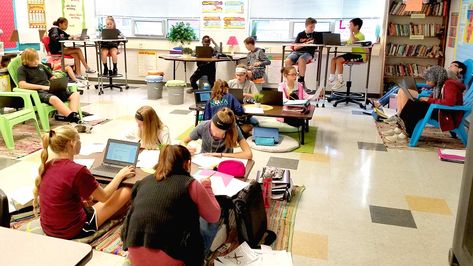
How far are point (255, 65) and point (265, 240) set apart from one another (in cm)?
518

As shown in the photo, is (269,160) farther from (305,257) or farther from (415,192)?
(305,257)

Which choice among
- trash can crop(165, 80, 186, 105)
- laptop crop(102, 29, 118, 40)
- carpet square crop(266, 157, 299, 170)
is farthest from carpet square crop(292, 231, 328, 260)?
laptop crop(102, 29, 118, 40)

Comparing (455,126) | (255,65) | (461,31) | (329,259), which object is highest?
(461,31)

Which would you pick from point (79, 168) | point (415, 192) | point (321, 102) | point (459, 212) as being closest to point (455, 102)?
point (415, 192)

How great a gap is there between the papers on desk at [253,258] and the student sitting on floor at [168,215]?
1.30 feet

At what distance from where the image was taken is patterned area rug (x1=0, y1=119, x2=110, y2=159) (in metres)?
4.85

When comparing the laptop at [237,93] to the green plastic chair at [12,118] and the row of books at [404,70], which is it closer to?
the green plastic chair at [12,118]

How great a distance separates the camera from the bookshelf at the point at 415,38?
26.5 ft

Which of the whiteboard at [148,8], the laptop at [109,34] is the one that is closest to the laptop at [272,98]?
the laptop at [109,34]

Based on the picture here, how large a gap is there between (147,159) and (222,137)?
71 cm

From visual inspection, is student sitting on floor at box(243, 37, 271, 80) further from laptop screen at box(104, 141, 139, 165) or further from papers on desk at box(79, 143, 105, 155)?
laptop screen at box(104, 141, 139, 165)

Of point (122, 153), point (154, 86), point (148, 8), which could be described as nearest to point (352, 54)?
point (154, 86)

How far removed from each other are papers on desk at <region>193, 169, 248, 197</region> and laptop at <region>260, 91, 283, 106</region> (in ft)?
9.29

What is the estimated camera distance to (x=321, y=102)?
27.5 feet
